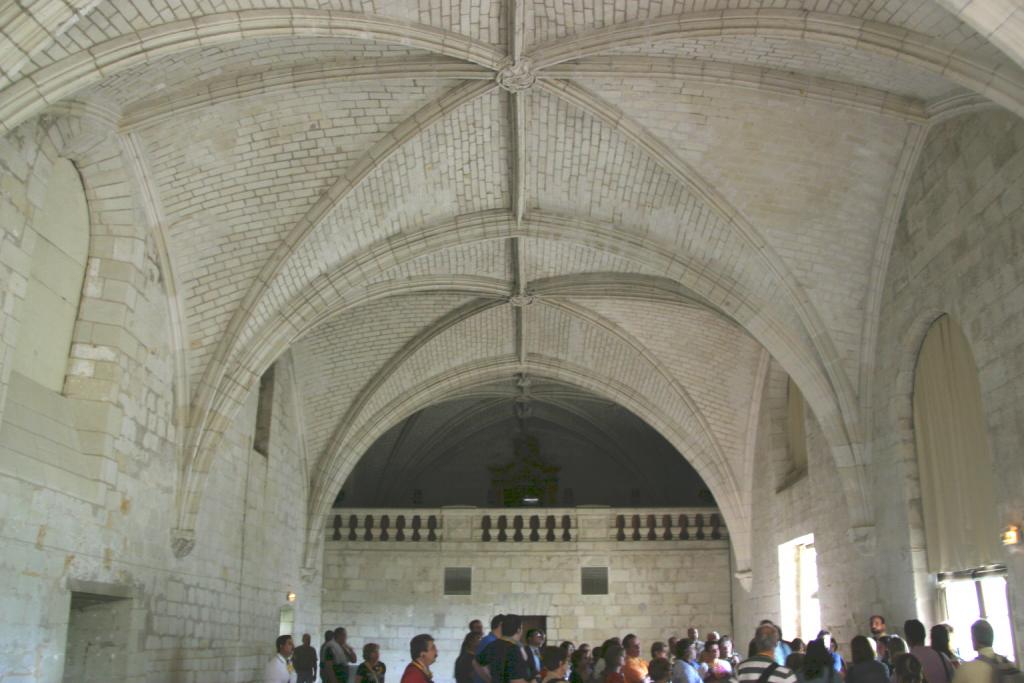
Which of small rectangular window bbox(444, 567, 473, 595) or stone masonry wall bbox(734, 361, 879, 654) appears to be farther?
small rectangular window bbox(444, 567, 473, 595)

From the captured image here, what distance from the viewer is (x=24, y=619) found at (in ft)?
23.8

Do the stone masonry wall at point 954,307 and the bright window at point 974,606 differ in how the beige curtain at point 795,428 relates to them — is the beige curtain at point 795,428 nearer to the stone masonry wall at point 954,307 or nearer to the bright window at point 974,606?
the stone masonry wall at point 954,307

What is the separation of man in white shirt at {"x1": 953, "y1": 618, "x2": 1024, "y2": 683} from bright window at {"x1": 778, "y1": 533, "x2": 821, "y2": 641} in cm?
784

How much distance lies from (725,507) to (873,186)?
24.4 feet

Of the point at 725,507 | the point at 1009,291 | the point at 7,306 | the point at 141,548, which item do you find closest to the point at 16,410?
the point at 7,306

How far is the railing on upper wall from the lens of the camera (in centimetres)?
1719

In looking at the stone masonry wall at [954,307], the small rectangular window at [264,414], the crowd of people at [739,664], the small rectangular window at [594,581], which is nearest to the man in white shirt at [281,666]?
the crowd of people at [739,664]

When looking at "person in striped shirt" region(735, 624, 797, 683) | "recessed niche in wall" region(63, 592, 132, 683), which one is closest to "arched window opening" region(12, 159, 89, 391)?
"recessed niche in wall" region(63, 592, 132, 683)

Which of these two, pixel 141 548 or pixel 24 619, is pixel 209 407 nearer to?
pixel 141 548

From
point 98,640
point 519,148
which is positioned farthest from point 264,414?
point 519,148

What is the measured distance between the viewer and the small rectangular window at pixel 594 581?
17.0m

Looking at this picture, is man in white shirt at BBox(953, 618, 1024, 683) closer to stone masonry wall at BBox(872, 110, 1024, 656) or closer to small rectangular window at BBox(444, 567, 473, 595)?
stone masonry wall at BBox(872, 110, 1024, 656)

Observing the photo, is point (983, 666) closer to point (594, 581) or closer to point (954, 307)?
point (954, 307)

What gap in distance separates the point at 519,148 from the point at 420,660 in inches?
262
